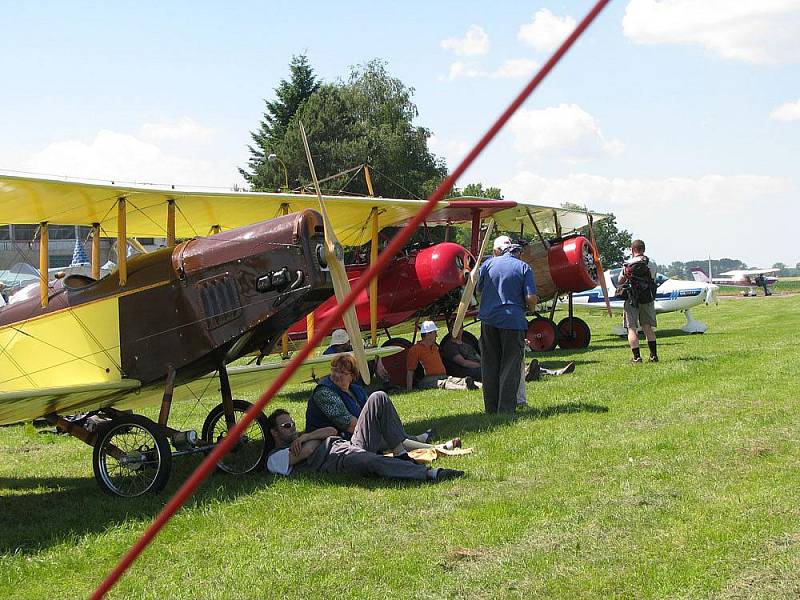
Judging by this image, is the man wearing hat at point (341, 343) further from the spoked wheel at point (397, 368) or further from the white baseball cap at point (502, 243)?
the spoked wheel at point (397, 368)

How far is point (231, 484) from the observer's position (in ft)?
23.0

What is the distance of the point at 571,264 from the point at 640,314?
290 cm

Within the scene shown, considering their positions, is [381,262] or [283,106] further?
[283,106]

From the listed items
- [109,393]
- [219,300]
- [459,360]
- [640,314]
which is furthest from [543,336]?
[109,393]

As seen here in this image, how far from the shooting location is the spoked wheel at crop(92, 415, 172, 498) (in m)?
6.73

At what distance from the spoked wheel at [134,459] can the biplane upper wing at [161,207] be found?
2.21 meters

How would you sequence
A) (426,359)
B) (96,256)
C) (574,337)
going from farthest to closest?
(574,337)
(426,359)
(96,256)

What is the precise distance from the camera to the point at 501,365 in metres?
9.27

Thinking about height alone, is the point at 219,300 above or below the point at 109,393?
above

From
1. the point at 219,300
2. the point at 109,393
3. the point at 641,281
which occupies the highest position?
the point at 219,300

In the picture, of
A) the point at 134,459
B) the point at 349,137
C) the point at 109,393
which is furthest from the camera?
the point at 349,137

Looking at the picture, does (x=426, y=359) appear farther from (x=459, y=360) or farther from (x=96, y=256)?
(x=96, y=256)

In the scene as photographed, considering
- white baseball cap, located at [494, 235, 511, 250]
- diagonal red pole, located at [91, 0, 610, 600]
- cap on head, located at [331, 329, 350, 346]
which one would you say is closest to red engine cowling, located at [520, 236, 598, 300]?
white baseball cap, located at [494, 235, 511, 250]

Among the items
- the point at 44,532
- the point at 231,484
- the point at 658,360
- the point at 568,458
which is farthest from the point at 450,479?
the point at 658,360
